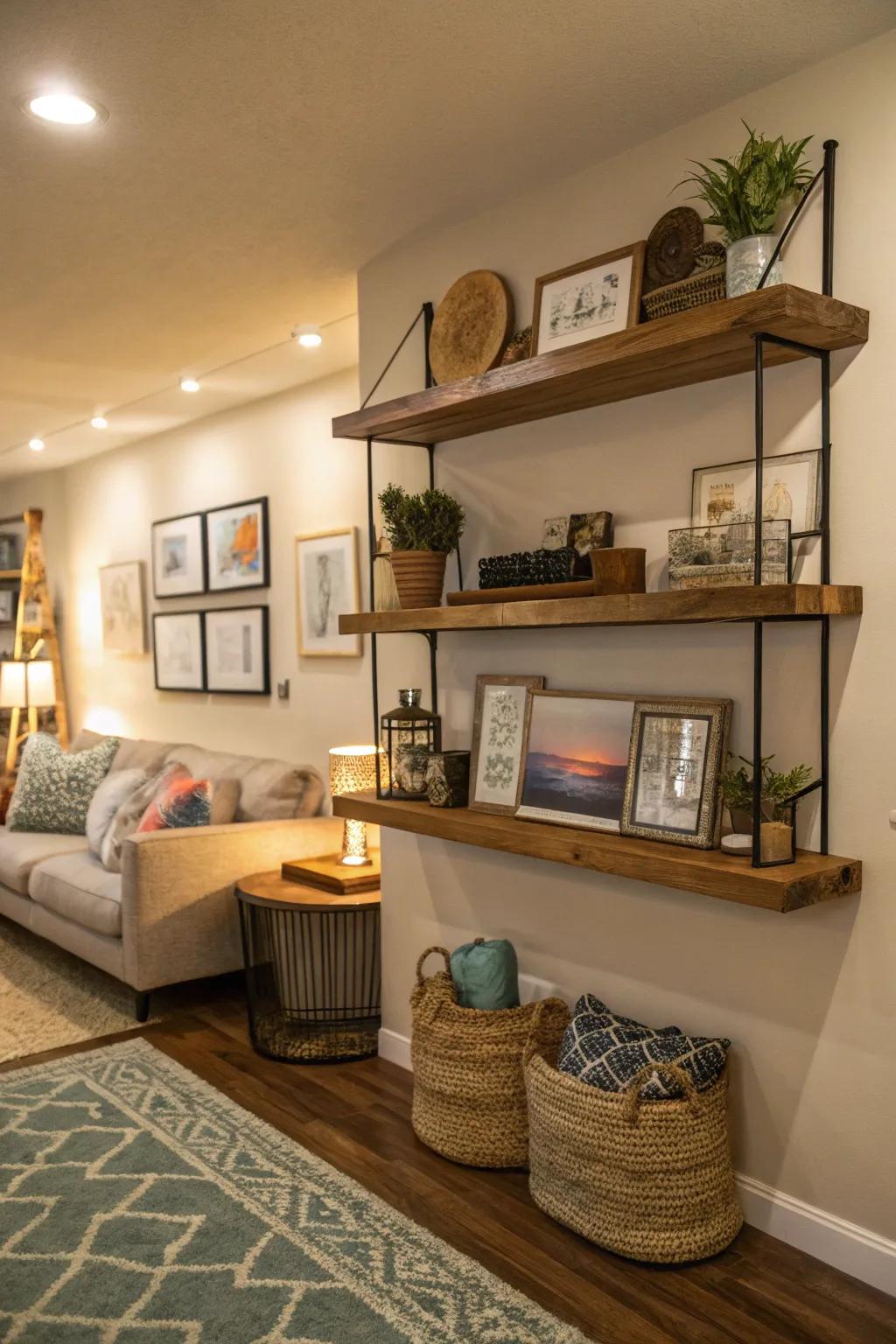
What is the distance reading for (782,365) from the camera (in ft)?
7.50

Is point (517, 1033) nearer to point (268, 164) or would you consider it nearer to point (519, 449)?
point (519, 449)

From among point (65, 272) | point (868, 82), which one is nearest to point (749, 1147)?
point (868, 82)

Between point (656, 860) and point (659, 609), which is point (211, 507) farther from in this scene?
point (656, 860)

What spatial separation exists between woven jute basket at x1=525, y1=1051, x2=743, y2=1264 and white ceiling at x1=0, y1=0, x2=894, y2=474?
203 cm

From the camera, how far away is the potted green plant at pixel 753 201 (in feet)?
7.00

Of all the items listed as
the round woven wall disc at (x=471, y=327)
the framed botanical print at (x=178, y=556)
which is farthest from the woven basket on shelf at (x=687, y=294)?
the framed botanical print at (x=178, y=556)

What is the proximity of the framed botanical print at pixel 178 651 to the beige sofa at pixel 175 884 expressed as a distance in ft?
3.18

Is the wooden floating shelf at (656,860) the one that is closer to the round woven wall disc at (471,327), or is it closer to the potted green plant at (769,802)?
the potted green plant at (769,802)

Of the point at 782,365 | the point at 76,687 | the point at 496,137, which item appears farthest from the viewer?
the point at 76,687

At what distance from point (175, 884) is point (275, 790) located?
62cm

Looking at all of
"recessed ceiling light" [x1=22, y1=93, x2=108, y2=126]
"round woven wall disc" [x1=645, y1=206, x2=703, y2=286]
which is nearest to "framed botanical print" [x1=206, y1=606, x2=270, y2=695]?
"recessed ceiling light" [x1=22, y1=93, x2=108, y2=126]

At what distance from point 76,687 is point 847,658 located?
5558 millimetres

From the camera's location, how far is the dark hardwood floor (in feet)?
6.78

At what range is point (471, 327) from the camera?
2.95 m
